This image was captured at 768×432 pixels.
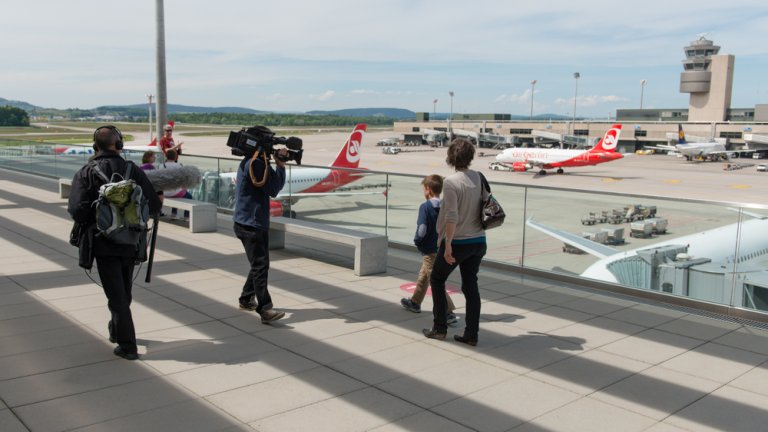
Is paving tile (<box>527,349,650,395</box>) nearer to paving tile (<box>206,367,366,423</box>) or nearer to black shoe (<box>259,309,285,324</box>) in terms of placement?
paving tile (<box>206,367,366,423</box>)

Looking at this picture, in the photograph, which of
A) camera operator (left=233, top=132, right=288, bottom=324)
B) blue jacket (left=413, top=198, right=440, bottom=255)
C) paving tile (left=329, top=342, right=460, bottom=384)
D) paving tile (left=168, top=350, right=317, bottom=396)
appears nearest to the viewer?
paving tile (left=168, top=350, right=317, bottom=396)

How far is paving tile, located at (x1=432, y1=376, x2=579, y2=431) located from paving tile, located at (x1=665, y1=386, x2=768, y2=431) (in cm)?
75

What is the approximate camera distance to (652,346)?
5754mm

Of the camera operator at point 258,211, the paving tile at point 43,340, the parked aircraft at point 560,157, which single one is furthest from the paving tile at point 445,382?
the parked aircraft at point 560,157

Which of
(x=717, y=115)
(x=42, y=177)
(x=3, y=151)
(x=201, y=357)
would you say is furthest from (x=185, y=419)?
(x=717, y=115)

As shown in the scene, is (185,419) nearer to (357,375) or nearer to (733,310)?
(357,375)

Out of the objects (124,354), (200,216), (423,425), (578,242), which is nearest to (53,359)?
(124,354)

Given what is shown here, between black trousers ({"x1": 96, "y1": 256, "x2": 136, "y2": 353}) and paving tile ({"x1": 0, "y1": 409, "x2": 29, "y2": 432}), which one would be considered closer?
paving tile ({"x1": 0, "y1": 409, "x2": 29, "y2": 432})

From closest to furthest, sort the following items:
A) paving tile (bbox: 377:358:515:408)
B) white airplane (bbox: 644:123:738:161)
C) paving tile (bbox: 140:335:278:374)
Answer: paving tile (bbox: 377:358:515:408), paving tile (bbox: 140:335:278:374), white airplane (bbox: 644:123:738:161)

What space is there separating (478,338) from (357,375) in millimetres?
1466

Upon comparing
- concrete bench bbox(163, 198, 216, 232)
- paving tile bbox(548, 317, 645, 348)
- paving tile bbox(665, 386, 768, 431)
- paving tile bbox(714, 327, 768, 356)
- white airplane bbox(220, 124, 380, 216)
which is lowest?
paving tile bbox(548, 317, 645, 348)

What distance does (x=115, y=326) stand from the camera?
16.7 ft

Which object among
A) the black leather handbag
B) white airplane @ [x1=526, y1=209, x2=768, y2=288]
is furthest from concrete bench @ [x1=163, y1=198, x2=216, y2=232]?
the black leather handbag

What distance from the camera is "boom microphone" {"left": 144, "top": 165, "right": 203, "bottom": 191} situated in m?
5.53
